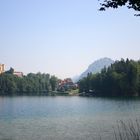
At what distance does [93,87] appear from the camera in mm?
170375

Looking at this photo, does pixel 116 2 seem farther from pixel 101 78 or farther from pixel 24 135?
pixel 101 78

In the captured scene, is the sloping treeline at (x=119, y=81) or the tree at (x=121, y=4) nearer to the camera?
the tree at (x=121, y=4)

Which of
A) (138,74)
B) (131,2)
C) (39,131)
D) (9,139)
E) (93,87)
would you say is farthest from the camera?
(93,87)

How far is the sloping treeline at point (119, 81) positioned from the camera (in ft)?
454

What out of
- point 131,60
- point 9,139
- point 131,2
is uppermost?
point 131,60

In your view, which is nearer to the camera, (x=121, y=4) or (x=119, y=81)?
(x=121, y=4)

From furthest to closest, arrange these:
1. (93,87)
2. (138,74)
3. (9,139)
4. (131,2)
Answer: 1. (93,87)
2. (138,74)
3. (9,139)
4. (131,2)

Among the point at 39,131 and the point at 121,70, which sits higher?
the point at 121,70

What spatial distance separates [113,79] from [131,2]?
13657cm

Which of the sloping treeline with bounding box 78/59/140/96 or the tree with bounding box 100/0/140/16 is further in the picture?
the sloping treeline with bounding box 78/59/140/96

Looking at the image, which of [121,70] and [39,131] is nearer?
[39,131]

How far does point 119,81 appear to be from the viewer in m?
142

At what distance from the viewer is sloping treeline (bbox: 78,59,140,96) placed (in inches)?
5448

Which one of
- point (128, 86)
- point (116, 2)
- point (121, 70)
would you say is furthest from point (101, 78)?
point (116, 2)
